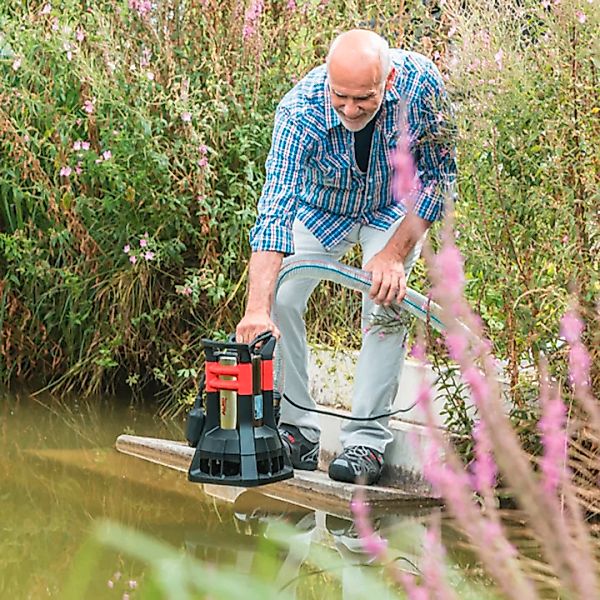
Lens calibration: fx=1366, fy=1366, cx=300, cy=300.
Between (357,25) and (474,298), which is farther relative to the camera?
(357,25)

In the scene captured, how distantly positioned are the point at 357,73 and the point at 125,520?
167 cm

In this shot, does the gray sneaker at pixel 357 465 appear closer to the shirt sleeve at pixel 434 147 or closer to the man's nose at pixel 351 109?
the shirt sleeve at pixel 434 147

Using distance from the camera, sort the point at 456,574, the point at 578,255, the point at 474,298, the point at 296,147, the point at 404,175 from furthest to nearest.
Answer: the point at 474,298, the point at 296,147, the point at 578,255, the point at 456,574, the point at 404,175

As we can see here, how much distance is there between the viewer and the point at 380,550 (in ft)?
2.96

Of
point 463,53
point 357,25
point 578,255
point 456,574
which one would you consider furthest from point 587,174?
point 357,25

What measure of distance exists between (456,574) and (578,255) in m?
1.03

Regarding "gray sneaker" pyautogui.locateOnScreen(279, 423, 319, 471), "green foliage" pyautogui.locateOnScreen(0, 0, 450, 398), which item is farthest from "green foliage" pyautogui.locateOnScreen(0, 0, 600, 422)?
"gray sneaker" pyautogui.locateOnScreen(279, 423, 319, 471)

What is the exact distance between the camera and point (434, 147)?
4609 mm

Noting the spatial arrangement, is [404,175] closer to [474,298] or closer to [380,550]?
[380,550]

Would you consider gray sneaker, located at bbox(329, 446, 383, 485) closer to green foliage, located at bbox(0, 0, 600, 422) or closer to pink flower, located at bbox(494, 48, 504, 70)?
green foliage, located at bbox(0, 0, 600, 422)

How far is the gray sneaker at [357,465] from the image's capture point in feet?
15.4

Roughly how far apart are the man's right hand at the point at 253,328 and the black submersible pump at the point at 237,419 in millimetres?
53

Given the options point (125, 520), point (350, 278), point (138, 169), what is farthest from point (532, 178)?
point (138, 169)

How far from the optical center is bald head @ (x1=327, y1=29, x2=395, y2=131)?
13.9 ft
